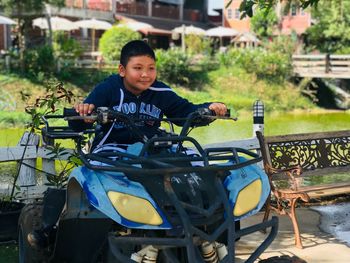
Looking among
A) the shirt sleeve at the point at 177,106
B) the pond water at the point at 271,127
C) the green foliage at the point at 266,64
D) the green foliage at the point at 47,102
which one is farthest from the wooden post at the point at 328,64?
the shirt sleeve at the point at 177,106

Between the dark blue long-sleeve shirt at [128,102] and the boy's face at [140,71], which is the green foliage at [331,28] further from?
the boy's face at [140,71]

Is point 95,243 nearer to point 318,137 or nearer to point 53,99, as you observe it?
point 53,99

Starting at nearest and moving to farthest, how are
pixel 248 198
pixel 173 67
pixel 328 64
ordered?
pixel 248 198 < pixel 173 67 < pixel 328 64

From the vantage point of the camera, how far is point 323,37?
110 feet

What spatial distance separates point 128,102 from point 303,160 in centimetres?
279

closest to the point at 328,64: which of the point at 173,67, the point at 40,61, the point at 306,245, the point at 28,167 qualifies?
the point at 173,67

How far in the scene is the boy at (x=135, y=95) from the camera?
10.8 ft

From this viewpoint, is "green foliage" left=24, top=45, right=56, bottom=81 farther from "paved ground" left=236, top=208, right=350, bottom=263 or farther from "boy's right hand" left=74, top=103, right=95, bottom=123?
"boy's right hand" left=74, top=103, right=95, bottom=123

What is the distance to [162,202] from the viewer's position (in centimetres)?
258

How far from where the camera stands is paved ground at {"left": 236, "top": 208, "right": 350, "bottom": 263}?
4.53 metres

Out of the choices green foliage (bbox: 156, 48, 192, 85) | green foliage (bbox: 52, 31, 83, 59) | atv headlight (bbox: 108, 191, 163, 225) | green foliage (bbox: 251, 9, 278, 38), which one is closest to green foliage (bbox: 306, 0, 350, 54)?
green foliage (bbox: 251, 9, 278, 38)

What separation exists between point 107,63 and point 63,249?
22.7 m

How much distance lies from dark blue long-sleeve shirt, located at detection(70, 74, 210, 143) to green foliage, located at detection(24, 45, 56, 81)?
768 inches

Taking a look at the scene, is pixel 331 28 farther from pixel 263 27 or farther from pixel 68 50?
pixel 68 50
